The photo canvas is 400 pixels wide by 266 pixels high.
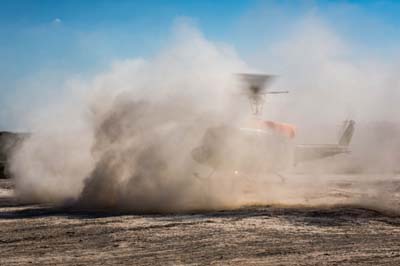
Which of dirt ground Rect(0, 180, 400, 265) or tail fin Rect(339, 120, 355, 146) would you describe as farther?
tail fin Rect(339, 120, 355, 146)

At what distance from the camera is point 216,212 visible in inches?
639

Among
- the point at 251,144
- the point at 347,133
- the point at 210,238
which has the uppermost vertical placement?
the point at 347,133

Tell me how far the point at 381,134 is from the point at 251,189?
809 inches

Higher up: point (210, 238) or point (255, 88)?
point (255, 88)

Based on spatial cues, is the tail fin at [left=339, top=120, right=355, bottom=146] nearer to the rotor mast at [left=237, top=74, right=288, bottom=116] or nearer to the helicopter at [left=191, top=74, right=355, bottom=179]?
the helicopter at [left=191, top=74, right=355, bottom=179]

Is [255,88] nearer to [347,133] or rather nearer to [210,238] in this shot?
[210,238]

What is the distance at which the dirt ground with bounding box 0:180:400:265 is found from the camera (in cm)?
1008

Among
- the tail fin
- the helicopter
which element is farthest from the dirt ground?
the tail fin

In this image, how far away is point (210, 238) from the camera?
1188 centimetres

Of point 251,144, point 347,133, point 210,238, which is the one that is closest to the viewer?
point 210,238

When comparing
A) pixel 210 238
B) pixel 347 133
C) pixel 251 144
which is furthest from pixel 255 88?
pixel 347 133

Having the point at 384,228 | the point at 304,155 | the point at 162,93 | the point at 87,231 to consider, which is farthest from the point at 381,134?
the point at 87,231

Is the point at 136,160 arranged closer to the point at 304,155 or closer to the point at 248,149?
the point at 248,149

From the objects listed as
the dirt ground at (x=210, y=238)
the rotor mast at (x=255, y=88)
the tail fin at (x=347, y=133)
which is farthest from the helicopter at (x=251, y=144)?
the tail fin at (x=347, y=133)
